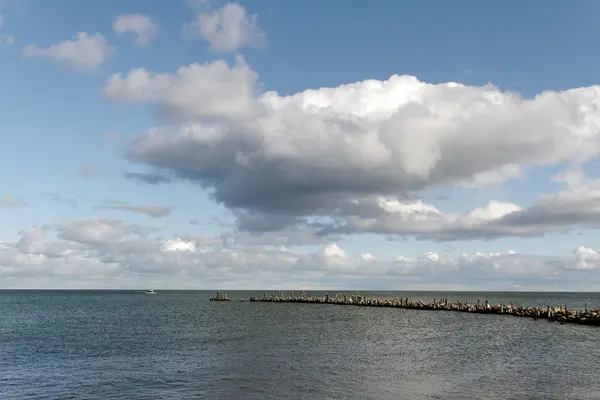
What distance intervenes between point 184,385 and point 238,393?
5090 mm

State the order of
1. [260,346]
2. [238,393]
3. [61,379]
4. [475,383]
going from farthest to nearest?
[260,346] < [61,379] < [475,383] < [238,393]

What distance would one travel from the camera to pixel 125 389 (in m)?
38.0

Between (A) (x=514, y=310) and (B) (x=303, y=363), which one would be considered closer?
(B) (x=303, y=363)

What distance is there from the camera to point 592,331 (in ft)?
252

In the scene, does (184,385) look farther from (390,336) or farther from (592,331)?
(592,331)

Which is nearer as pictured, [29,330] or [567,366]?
[567,366]

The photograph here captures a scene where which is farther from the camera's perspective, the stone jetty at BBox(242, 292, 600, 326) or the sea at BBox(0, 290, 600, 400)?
the stone jetty at BBox(242, 292, 600, 326)

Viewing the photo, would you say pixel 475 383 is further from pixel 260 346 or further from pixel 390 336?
pixel 390 336

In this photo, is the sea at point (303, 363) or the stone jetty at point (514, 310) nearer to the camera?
the sea at point (303, 363)

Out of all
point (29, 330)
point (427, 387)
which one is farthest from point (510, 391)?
point (29, 330)

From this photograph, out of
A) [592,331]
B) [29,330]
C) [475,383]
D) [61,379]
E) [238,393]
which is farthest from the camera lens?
[29,330]

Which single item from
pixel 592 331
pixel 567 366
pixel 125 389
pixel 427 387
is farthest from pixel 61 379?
pixel 592 331

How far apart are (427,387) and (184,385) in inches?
681

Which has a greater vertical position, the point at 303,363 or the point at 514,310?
the point at 514,310
